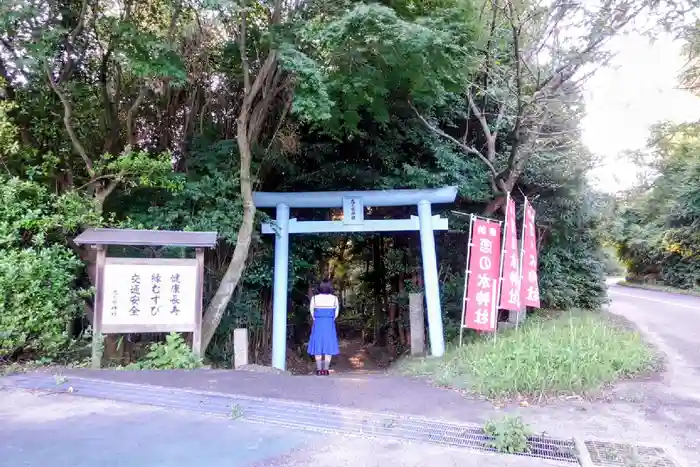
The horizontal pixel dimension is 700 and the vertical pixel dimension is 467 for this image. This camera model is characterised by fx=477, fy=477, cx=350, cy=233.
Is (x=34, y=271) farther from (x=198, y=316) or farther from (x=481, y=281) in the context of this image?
(x=481, y=281)

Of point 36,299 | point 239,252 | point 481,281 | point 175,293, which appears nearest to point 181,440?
point 175,293

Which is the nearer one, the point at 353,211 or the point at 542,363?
the point at 542,363

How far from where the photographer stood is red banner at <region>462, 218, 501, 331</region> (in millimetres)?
7316

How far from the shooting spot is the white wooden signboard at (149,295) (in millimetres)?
6219

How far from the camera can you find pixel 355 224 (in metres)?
8.27

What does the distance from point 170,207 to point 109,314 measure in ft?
6.92

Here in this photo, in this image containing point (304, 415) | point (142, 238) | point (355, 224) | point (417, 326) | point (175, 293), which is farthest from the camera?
point (417, 326)

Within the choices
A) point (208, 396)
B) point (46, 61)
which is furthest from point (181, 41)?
point (208, 396)

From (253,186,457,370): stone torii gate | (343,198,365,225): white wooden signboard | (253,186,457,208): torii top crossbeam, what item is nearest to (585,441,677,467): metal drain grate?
(253,186,457,370): stone torii gate

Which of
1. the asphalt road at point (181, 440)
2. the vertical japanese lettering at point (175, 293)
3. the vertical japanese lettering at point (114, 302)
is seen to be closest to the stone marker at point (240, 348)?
the vertical japanese lettering at point (175, 293)

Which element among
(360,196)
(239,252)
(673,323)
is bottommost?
(673,323)

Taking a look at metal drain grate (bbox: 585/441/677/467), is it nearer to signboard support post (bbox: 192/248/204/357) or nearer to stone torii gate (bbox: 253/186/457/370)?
stone torii gate (bbox: 253/186/457/370)

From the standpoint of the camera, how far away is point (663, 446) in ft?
12.3

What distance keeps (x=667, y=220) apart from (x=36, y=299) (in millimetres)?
23910
